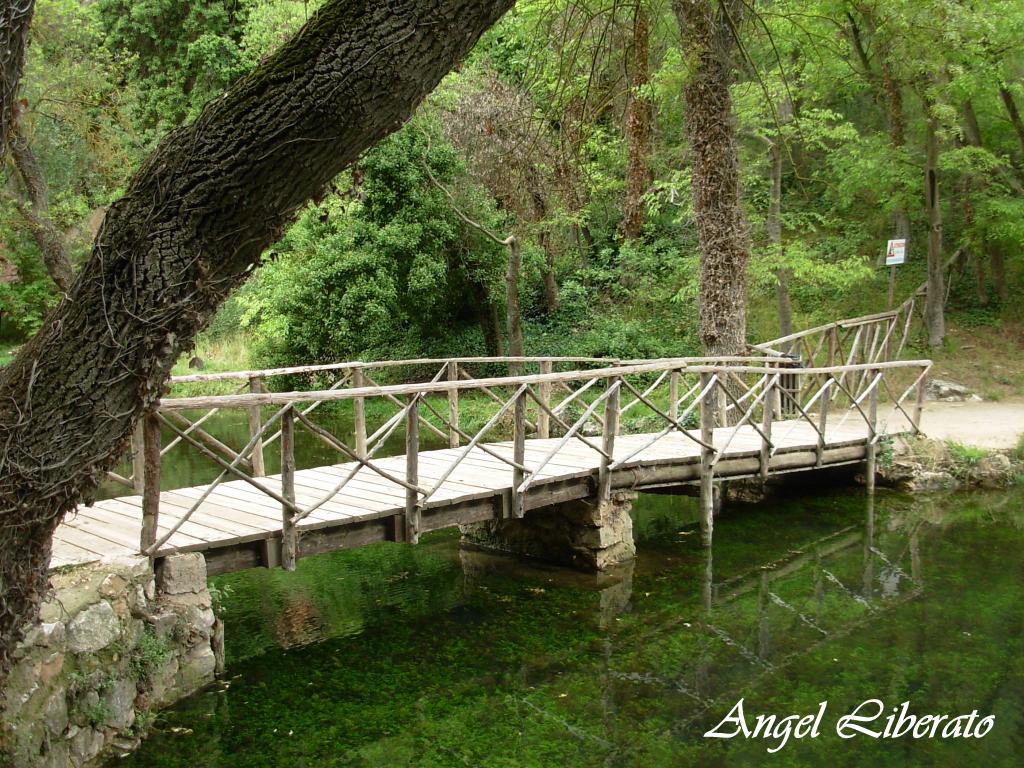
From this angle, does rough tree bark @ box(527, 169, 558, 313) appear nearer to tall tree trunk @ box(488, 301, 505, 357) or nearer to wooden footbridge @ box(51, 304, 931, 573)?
tall tree trunk @ box(488, 301, 505, 357)

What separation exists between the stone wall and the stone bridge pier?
3691mm

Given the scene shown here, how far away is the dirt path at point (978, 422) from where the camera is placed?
12.2 meters

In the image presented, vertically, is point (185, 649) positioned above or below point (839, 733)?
above

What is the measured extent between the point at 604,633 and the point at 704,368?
315 centimetres

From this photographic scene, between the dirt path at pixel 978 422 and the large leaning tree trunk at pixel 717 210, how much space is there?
3526mm

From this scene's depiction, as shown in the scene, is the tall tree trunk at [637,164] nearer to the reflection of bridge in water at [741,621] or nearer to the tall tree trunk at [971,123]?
A: the tall tree trunk at [971,123]

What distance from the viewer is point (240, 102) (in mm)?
2463

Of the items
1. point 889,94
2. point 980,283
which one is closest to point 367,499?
point 889,94

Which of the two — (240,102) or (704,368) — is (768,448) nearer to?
(704,368)

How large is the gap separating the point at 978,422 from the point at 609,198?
10428 millimetres

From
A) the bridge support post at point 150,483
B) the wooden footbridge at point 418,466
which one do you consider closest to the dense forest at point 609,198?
the wooden footbridge at point 418,466

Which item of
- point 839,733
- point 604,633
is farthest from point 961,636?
point 604,633

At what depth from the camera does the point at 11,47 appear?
245cm

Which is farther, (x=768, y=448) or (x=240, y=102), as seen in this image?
(x=768, y=448)
